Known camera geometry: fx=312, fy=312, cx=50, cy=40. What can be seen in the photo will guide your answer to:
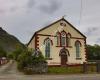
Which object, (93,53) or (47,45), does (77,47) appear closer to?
(47,45)

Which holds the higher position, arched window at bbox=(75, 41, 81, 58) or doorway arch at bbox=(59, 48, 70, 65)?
arched window at bbox=(75, 41, 81, 58)

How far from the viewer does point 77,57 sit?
52906 millimetres

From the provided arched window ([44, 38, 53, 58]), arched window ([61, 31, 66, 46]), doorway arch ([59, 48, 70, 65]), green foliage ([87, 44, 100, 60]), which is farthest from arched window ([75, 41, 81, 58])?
green foliage ([87, 44, 100, 60])

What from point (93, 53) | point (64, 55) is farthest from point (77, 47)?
point (93, 53)

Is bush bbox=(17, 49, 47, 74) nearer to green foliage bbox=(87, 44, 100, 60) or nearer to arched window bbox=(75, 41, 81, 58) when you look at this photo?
arched window bbox=(75, 41, 81, 58)

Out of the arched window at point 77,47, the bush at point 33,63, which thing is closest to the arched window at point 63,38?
the arched window at point 77,47

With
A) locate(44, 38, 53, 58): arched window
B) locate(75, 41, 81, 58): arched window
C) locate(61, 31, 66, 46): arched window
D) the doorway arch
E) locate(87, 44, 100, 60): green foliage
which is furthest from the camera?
locate(87, 44, 100, 60): green foliage

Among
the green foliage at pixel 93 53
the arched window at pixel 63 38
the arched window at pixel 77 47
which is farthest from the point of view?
the green foliage at pixel 93 53

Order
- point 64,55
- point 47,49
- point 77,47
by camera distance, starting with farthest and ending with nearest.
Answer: point 77,47
point 64,55
point 47,49

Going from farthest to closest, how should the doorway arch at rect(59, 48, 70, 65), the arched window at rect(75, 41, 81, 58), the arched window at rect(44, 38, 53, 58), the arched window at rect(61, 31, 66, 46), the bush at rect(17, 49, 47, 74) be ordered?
the arched window at rect(75, 41, 81, 58) → the arched window at rect(61, 31, 66, 46) → the doorway arch at rect(59, 48, 70, 65) → the arched window at rect(44, 38, 53, 58) → the bush at rect(17, 49, 47, 74)

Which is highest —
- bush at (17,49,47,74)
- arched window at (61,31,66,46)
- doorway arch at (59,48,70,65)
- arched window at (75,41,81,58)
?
arched window at (61,31,66,46)

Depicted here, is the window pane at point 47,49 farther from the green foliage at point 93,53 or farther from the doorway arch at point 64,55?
the green foliage at point 93,53

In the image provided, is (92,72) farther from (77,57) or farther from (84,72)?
(77,57)

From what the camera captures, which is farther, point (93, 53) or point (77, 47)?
point (93, 53)
